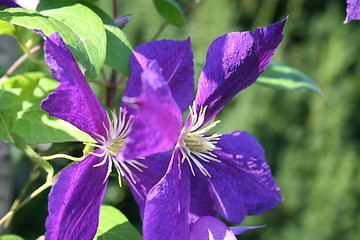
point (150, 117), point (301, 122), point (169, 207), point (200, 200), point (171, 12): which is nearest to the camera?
point (150, 117)

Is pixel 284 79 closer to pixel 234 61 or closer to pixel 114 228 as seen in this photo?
pixel 234 61

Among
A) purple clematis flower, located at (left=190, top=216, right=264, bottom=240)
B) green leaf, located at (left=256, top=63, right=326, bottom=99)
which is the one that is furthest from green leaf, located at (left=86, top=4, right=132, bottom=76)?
green leaf, located at (left=256, top=63, right=326, bottom=99)

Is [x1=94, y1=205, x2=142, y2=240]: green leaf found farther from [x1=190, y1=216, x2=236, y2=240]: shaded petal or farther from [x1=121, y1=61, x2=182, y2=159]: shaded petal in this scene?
[x1=121, y1=61, x2=182, y2=159]: shaded petal

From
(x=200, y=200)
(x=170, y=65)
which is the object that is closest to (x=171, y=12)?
(x=170, y=65)

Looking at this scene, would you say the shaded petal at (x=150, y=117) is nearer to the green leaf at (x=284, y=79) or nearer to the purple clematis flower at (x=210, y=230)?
the purple clematis flower at (x=210, y=230)

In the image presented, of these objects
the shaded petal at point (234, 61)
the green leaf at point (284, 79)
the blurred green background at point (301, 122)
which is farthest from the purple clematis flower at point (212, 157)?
the blurred green background at point (301, 122)

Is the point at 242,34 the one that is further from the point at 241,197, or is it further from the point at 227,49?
the point at 241,197
